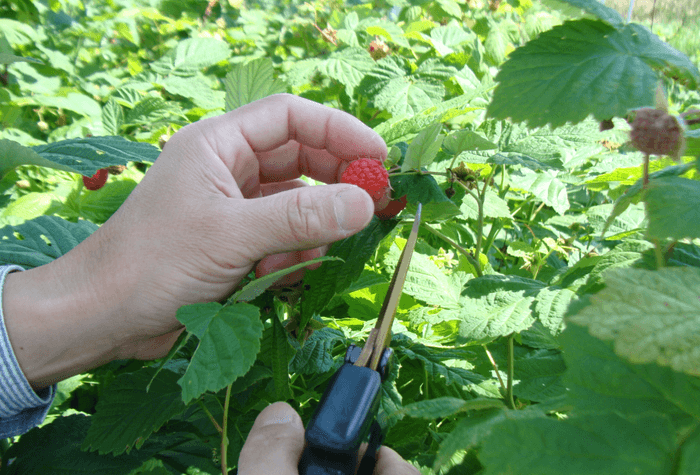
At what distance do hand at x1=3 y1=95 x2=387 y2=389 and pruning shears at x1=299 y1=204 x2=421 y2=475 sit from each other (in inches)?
10.0

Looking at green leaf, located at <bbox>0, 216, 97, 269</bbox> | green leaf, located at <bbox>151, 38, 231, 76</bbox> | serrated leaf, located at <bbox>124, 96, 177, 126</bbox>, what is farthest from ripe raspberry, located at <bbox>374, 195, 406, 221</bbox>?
green leaf, located at <bbox>151, 38, 231, 76</bbox>

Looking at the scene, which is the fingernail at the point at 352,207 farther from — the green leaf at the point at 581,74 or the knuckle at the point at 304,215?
the green leaf at the point at 581,74

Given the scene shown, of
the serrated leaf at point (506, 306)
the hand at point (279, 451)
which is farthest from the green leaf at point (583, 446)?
the serrated leaf at point (506, 306)

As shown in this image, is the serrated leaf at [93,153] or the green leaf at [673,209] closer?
the green leaf at [673,209]

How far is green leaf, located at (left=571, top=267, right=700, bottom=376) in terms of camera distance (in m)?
0.34

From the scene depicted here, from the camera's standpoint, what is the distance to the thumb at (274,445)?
0.58m

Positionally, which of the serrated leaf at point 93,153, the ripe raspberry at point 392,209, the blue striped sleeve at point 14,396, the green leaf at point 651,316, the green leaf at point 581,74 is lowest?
the blue striped sleeve at point 14,396

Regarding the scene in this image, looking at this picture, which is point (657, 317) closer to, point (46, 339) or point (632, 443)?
point (632, 443)

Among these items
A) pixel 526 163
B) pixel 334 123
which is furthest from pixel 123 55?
pixel 526 163

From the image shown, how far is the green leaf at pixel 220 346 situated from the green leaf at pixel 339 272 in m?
0.15

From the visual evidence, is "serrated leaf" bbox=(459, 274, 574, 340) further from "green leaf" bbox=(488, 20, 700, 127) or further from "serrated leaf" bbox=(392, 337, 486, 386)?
"green leaf" bbox=(488, 20, 700, 127)

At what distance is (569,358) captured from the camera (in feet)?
1.35

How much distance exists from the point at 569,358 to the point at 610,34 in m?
0.40

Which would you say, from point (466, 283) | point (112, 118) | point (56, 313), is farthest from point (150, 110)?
point (466, 283)
